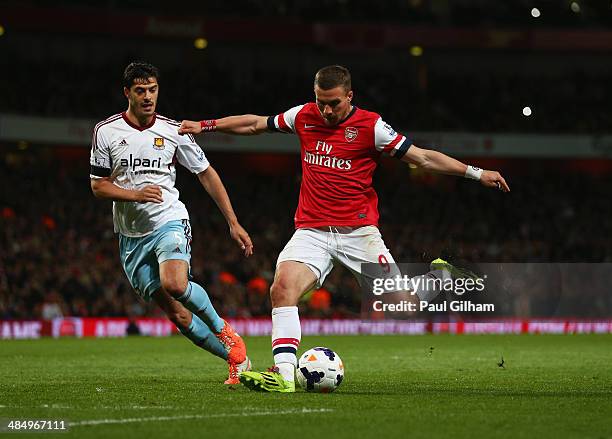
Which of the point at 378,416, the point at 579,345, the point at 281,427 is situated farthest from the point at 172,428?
the point at 579,345

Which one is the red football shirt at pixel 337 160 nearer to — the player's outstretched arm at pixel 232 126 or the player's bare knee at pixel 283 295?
the player's outstretched arm at pixel 232 126

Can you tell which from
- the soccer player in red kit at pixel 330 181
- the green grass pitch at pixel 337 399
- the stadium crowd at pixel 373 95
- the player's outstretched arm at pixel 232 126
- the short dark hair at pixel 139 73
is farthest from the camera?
the stadium crowd at pixel 373 95

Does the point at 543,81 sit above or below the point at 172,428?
above

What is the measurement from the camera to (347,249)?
8.91m

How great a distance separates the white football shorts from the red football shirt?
8 centimetres

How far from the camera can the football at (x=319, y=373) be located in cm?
857

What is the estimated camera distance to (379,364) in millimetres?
13172

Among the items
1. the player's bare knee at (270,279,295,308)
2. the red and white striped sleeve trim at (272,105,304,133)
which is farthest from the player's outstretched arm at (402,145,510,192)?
the player's bare knee at (270,279,295,308)

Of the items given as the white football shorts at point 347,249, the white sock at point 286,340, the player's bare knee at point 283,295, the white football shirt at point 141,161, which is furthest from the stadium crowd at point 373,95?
the white sock at point 286,340

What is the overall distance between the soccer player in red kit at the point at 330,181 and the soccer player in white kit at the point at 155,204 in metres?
0.64

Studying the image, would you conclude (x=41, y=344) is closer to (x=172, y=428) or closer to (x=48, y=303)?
(x=48, y=303)

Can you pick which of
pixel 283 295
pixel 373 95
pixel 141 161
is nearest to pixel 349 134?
pixel 283 295

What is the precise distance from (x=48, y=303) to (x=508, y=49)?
65.9ft

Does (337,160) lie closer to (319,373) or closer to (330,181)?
(330,181)
